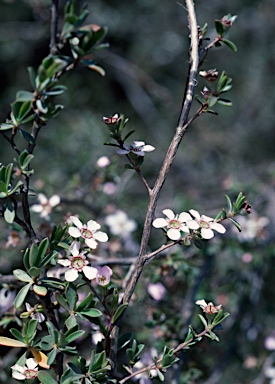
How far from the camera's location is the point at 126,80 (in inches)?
142

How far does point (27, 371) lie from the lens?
713 millimetres

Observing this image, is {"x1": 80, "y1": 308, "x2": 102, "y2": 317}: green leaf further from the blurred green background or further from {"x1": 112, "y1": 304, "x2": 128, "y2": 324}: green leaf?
the blurred green background

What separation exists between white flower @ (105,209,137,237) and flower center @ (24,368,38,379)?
79 cm

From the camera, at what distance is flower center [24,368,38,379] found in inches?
27.9

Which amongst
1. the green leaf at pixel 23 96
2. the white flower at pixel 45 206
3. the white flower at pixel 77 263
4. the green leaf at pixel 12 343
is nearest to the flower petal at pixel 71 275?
the white flower at pixel 77 263

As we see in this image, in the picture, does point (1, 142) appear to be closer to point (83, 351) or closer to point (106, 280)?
point (83, 351)

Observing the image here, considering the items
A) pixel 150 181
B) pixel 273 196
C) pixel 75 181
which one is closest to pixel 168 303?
pixel 75 181

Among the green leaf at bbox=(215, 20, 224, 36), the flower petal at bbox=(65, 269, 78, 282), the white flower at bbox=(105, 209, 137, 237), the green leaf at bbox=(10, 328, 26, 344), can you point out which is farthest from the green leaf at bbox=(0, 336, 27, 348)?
the white flower at bbox=(105, 209, 137, 237)

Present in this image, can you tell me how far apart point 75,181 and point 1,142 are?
1.62 meters

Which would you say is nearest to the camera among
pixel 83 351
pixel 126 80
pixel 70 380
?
pixel 70 380

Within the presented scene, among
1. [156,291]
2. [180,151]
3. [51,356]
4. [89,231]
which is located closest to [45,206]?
[156,291]

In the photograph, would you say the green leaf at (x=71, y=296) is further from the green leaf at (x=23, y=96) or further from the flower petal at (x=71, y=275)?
the green leaf at (x=23, y=96)

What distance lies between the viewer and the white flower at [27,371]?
2.30 ft

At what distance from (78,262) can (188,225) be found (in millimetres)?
158
